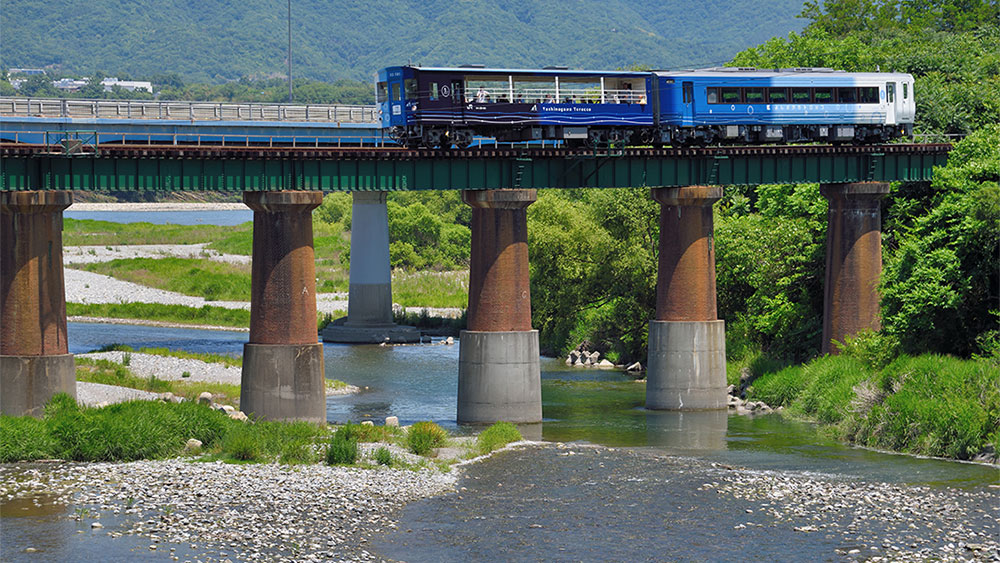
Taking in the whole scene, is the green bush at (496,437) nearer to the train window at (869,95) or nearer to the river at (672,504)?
the river at (672,504)

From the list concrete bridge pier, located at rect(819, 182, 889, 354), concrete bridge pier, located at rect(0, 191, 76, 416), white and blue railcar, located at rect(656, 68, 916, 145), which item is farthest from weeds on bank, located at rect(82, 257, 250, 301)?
concrete bridge pier, located at rect(0, 191, 76, 416)

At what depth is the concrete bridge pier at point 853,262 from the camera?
201ft

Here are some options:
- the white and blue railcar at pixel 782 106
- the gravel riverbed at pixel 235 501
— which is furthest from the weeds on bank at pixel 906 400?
the gravel riverbed at pixel 235 501

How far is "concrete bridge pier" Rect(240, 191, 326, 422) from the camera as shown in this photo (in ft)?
168

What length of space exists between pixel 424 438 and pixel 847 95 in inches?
1156

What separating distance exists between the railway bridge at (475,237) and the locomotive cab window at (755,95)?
9.95ft

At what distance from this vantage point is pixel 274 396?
2015 inches

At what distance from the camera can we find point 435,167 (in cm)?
5553

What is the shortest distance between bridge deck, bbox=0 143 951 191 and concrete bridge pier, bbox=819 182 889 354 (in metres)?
0.78

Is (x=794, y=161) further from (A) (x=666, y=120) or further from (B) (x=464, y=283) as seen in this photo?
(B) (x=464, y=283)

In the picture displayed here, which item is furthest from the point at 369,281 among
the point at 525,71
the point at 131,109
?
the point at 525,71

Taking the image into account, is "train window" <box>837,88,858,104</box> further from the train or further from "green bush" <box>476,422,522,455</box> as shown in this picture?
"green bush" <box>476,422,522,455</box>

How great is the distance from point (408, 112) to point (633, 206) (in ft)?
72.8

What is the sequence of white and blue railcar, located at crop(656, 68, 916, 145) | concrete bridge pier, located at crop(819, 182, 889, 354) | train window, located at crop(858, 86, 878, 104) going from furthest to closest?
train window, located at crop(858, 86, 878, 104) → white and blue railcar, located at crop(656, 68, 916, 145) → concrete bridge pier, located at crop(819, 182, 889, 354)
